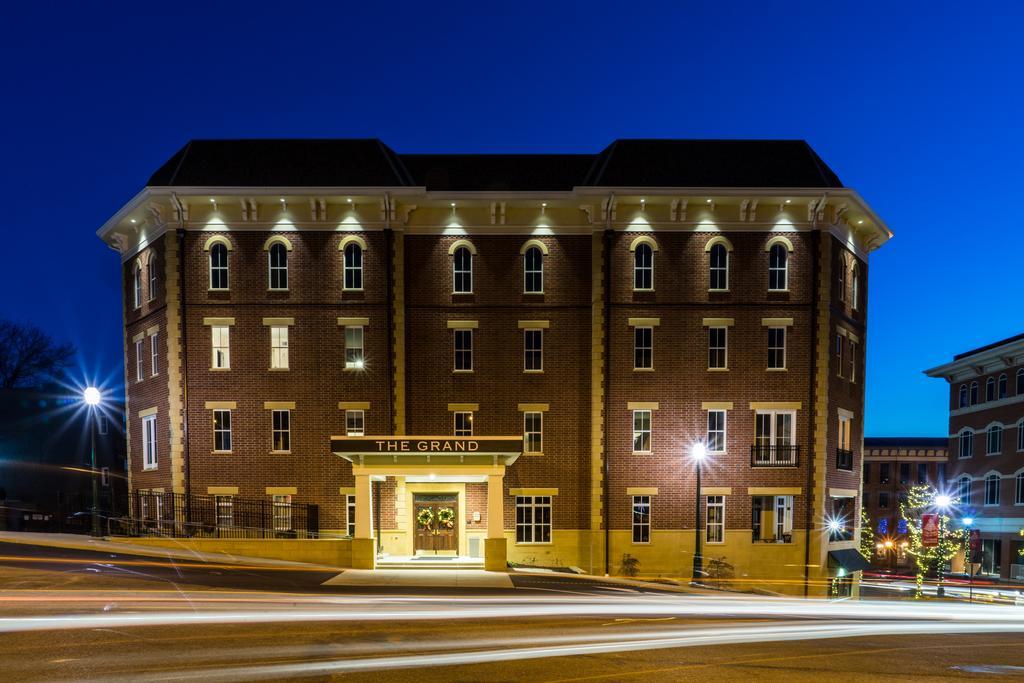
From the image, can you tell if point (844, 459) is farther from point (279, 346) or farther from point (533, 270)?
point (279, 346)

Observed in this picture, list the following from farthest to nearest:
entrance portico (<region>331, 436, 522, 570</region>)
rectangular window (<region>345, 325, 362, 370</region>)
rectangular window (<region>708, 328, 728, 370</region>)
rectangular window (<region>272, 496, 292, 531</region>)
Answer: rectangular window (<region>708, 328, 728, 370</region>) < rectangular window (<region>345, 325, 362, 370</region>) < rectangular window (<region>272, 496, 292, 531</region>) < entrance portico (<region>331, 436, 522, 570</region>)

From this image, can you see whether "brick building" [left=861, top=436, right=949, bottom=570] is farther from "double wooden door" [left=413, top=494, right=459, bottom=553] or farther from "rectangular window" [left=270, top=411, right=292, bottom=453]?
"rectangular window" [left=270, top=411, right=292, bottom=453]

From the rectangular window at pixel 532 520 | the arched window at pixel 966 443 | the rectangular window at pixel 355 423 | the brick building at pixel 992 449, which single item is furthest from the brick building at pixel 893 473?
the rectangular window at pixel 355 423

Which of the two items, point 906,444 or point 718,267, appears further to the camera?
point 906,444

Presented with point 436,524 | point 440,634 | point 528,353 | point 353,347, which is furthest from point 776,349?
point 440,634

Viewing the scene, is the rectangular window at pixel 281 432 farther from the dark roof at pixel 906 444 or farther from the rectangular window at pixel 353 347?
the dark roof at pixel 906 444

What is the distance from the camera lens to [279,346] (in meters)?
25.3

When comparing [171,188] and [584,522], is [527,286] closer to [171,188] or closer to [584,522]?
[584,522]

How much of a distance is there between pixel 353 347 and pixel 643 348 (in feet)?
35.2

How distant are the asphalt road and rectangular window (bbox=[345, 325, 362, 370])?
868cm

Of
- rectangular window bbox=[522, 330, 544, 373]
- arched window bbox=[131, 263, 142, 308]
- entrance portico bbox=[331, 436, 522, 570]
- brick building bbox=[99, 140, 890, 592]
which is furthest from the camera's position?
arched window bbox=[131, 263, 142, 308]

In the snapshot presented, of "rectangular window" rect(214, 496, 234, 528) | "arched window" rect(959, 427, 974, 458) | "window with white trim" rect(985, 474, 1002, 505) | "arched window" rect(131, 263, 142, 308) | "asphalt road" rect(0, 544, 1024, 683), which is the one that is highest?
"arched window" rect(131, 263, 142, 308)

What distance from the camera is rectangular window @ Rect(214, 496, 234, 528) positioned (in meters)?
24.6

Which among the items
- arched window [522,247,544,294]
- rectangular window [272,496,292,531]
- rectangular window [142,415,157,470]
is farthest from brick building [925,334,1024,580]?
rectangular window [142,415,157,470]
